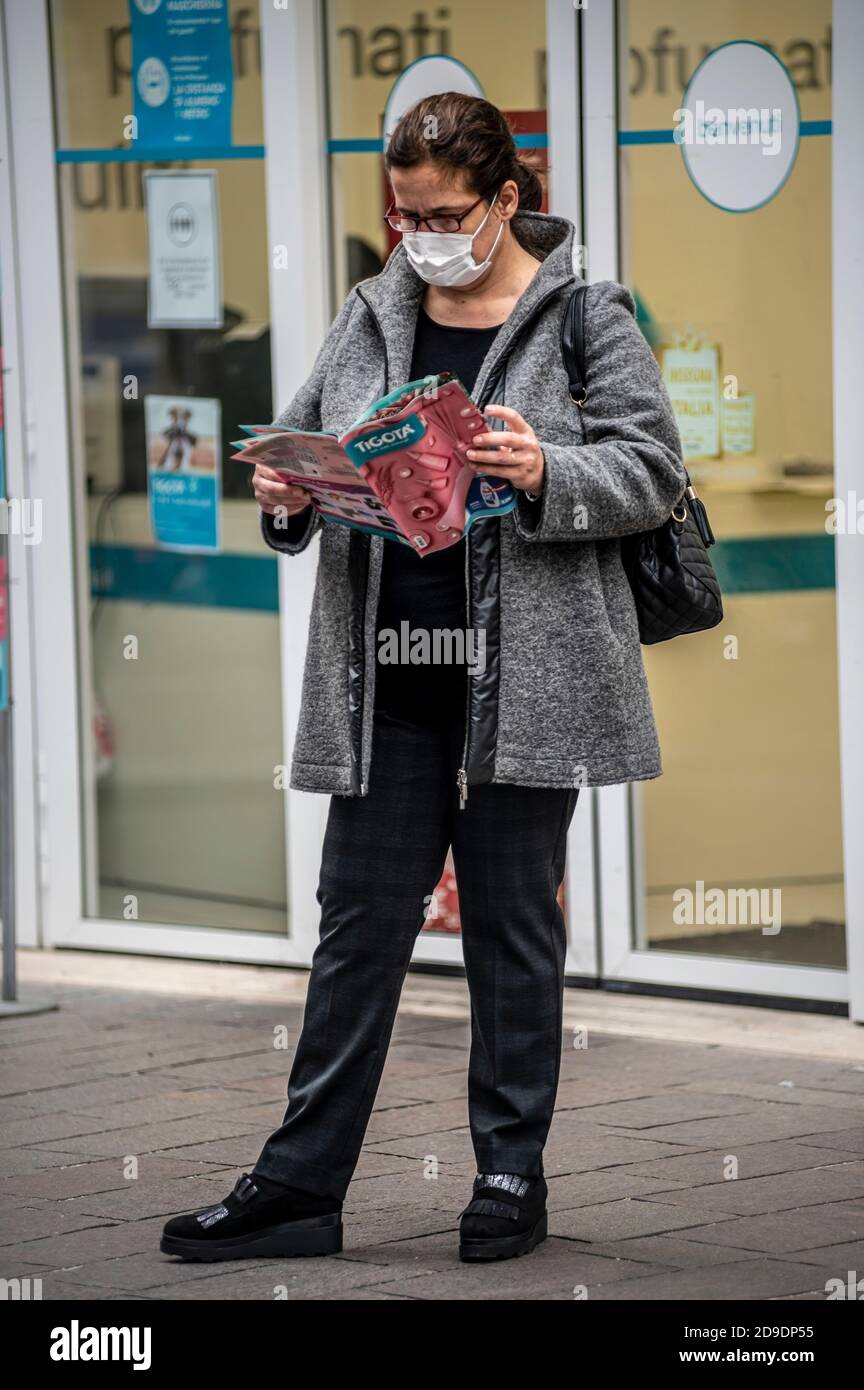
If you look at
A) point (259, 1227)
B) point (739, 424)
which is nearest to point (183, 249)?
point (739, 424)

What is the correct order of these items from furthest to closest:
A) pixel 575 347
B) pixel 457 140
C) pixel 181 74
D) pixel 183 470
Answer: pixel 183 470 → pixel 181 74 → pixel 575 347 → pixel 457 140

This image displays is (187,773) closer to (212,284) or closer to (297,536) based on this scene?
(212,284)

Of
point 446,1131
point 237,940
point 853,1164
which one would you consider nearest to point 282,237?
point 237,940

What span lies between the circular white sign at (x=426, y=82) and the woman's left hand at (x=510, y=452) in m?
2.66

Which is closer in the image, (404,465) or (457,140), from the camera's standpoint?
(404,465)

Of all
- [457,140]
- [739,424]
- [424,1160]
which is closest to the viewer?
[457,140]

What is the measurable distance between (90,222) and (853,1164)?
11.9 ft

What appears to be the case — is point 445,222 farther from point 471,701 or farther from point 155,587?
point 155,587

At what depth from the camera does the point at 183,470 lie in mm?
6301

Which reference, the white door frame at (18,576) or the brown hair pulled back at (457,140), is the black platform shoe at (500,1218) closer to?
the brown hair pulled back at (457,140)

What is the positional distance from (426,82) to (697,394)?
3.89 ft

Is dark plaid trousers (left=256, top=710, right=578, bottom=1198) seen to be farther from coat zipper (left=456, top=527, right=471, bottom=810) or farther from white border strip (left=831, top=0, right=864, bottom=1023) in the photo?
white border strip (left=831, top=0, right=864, bottom=1023)

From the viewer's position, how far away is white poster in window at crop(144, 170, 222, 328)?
20.3 ft

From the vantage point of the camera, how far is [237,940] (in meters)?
6.27
